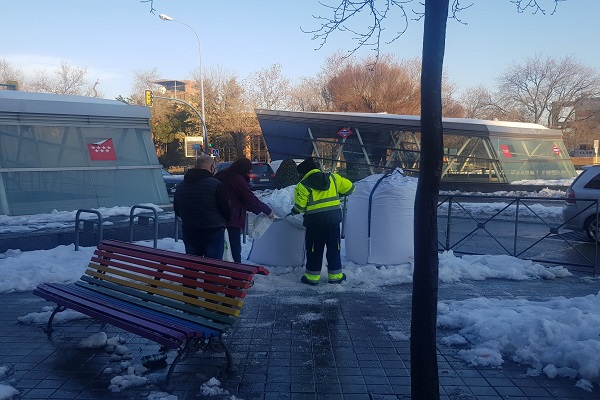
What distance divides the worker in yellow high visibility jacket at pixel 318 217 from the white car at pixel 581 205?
5.98 m

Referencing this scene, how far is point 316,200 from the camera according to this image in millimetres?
7891

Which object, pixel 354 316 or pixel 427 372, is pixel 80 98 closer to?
pixel 354 316

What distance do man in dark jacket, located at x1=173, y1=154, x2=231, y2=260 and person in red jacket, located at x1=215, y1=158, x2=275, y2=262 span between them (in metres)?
0.97

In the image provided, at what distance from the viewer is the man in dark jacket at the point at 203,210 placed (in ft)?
21.1

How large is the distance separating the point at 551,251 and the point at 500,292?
451 centimetres

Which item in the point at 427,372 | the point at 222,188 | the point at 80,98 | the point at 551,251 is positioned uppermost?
the point at 80,98

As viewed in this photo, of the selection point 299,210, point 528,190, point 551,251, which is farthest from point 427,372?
point 528,190

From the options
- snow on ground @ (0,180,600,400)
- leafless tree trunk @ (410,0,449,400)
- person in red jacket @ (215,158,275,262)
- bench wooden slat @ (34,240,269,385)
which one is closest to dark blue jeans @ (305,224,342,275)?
snow on ground @ (0,180,600,400)

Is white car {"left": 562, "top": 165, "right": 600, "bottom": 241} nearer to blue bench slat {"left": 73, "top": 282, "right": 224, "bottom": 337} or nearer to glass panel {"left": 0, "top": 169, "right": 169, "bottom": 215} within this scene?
blue bench slat {"left": 73, "top": 282, "right": 224, "bottom": 337}

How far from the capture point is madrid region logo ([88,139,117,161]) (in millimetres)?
14523

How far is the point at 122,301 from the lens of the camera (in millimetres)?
5672

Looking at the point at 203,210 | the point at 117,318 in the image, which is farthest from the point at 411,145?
the point at 117,318

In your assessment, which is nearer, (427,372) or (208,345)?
(427,372)

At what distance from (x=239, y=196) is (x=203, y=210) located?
1.25 meters
